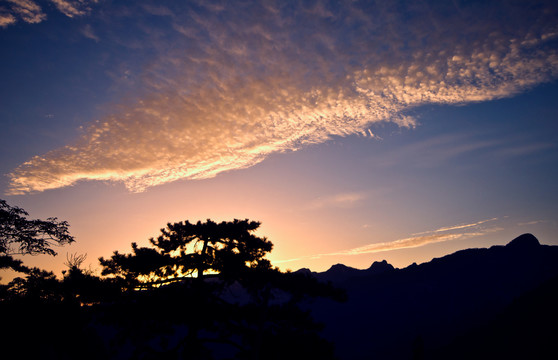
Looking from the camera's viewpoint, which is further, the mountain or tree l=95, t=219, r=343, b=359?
the mountain

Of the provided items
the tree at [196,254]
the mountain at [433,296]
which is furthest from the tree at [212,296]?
the mountain at [433,296]

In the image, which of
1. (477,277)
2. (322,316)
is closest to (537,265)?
(477,277)

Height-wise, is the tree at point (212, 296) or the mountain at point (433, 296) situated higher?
the tree at point (212, 296)

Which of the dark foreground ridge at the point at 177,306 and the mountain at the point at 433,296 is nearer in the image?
the dark foreground ridge at the point at 177,306

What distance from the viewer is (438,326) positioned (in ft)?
388

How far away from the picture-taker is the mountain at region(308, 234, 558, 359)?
120 metres

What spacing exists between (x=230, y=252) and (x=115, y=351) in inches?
266

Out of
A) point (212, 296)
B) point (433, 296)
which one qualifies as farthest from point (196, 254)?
point (433, 296)

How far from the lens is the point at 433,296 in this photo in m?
147

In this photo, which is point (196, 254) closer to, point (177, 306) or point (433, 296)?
point (177, 306)

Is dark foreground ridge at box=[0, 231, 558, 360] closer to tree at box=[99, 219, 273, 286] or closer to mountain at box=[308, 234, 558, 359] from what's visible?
tree at box=[99, 219, 273, 286]

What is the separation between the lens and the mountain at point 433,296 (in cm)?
11975

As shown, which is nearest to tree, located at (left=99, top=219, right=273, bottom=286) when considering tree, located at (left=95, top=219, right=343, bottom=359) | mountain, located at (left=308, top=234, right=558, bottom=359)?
tree, located at (left=95, top=219, right=343, bottom=359)

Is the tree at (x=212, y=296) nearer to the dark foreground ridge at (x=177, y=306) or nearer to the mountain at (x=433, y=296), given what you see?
the dark foreground ridge at (x=177, y=306)
